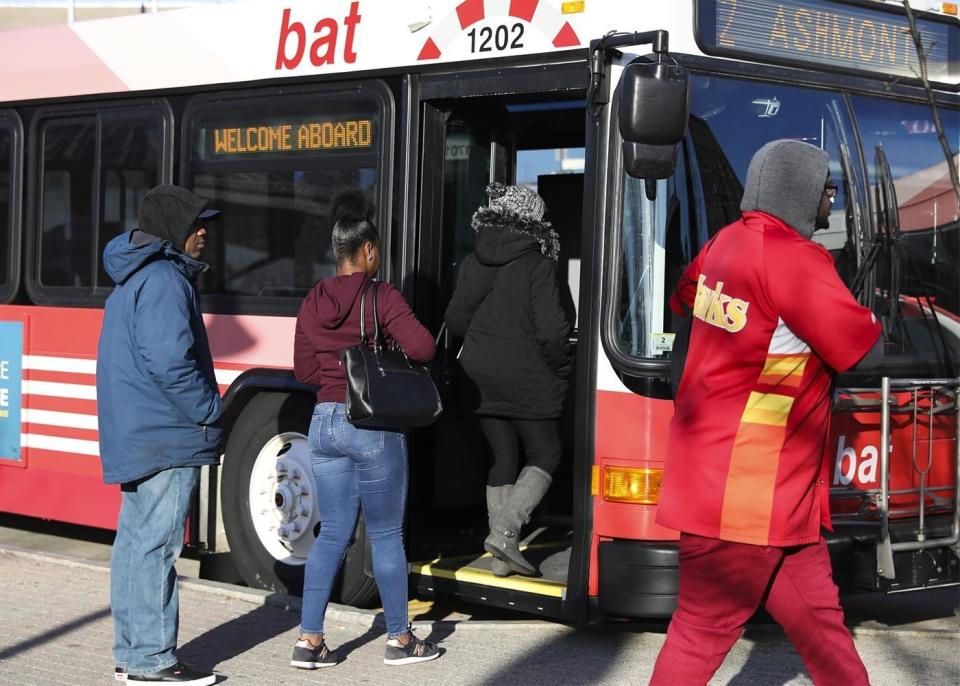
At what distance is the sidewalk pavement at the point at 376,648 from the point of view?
5676mm

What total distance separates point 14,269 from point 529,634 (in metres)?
3.89

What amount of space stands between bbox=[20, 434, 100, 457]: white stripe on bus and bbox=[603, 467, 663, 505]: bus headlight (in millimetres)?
3133

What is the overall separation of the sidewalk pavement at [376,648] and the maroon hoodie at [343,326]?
3.61 feet

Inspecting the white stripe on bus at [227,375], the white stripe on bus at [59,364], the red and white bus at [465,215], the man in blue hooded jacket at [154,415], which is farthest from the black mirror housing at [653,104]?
the white stripe on bus at [59,364]

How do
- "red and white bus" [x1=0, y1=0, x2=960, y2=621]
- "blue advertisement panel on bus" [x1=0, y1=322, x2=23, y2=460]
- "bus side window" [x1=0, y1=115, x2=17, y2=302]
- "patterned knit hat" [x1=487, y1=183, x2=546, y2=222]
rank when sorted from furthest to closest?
1. "bus side window" [x1=0, y1=115, x2=17, y2=302]
2. "blue advertisement panel on bus" [x1=0, y1=322, x2=23, y2=460]
3. "patterned knit hat" [x1=487, y1=183, x2=546, y2=222]
4. "red and white bus" [x1=0, y1=0, x2=960, y2=621]

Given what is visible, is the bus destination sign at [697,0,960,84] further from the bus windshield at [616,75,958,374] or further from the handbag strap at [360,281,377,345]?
the handbag strap at [360,281,377,345]

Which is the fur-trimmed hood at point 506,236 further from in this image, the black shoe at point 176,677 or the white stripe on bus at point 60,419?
the white stripe on bus at point 60,419

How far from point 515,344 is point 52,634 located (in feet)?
7.59

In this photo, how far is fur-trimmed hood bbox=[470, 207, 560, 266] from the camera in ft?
21.2

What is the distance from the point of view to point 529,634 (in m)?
6.30

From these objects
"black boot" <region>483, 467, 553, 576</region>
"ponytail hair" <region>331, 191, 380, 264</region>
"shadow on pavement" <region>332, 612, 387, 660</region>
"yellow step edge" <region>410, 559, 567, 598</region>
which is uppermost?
"ponytail hair" <region>331, 191, 380, 264</region>

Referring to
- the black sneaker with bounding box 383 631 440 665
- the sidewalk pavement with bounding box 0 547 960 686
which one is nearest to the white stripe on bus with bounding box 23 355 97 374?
the sidewalk pavement with bounding box 0 547 960 686

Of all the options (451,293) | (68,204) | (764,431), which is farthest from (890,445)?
(68,204)

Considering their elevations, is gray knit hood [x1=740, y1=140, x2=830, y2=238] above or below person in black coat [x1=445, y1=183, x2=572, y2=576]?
above
